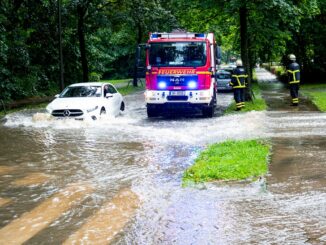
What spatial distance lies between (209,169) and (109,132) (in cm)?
625

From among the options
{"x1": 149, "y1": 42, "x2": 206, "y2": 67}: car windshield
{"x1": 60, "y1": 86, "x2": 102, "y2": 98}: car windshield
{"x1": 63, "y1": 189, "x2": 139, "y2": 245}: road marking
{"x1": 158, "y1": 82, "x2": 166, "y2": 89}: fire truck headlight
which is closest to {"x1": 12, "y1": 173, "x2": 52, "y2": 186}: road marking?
{"x1": 63, "y1": 189, "x2": 139, "y2": 245}: road marking

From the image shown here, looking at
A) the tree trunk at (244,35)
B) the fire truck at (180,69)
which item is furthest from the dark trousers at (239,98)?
the tree trunk at (244,35)

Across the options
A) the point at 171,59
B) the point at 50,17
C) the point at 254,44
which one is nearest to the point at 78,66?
the point at 50,17

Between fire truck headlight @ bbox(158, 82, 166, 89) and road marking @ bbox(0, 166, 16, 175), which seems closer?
road marking @ bbox(0, 166, 16, 175)

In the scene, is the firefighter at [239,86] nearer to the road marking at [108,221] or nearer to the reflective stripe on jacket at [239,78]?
the reflective stripe on jacket at [239,78]

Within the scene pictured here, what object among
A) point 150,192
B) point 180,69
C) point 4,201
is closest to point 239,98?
point 180,69

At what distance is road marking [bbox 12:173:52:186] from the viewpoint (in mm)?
8641

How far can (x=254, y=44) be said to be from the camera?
1265 inches

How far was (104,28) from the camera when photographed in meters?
31.4

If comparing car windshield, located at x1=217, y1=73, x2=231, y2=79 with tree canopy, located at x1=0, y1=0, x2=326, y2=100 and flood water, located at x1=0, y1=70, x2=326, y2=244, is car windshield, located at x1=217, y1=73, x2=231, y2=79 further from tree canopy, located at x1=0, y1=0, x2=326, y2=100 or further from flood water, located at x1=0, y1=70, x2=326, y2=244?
flood water, located at x1=0, y1=70, x2=326, y2=244

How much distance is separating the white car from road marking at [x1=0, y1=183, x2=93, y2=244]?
25.4ft

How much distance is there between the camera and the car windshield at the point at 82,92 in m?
17.3

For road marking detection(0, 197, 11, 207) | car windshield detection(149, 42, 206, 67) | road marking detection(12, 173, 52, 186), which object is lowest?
road marking detection(0, 197, 11, 207)

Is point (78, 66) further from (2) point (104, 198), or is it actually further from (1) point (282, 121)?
(2) point (104, 198)
